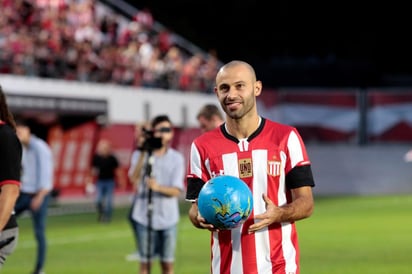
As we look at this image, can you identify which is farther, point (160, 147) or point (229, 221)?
point (160, 147)

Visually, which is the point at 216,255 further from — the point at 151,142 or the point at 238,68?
the point at 151,142

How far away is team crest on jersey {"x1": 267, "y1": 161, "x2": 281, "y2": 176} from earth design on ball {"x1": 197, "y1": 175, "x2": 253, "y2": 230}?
0.30 m

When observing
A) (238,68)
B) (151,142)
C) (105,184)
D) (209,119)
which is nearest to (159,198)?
(151,142)

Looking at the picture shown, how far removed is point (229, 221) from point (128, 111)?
109 ft

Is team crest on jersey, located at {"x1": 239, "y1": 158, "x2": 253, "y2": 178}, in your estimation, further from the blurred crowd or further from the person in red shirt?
the blurred crowd

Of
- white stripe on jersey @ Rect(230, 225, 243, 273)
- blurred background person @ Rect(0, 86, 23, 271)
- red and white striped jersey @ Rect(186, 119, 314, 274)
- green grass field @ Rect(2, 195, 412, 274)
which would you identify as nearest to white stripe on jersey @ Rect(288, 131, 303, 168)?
red and white striped jersey @ Rect(186, 119, 314, 274)

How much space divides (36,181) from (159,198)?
2625 millimetres

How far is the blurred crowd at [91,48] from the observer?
34.0 m

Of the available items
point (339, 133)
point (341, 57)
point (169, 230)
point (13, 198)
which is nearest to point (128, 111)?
point (339, 133)

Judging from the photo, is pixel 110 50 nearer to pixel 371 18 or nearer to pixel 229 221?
pixel 371 18

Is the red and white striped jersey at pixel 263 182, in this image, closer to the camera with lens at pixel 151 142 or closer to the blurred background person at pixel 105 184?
the camera with lens at pixel 151 142

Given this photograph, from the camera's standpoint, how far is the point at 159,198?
13789mm

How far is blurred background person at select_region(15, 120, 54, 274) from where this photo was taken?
1558 centimetres

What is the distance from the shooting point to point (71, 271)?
17.5 m
